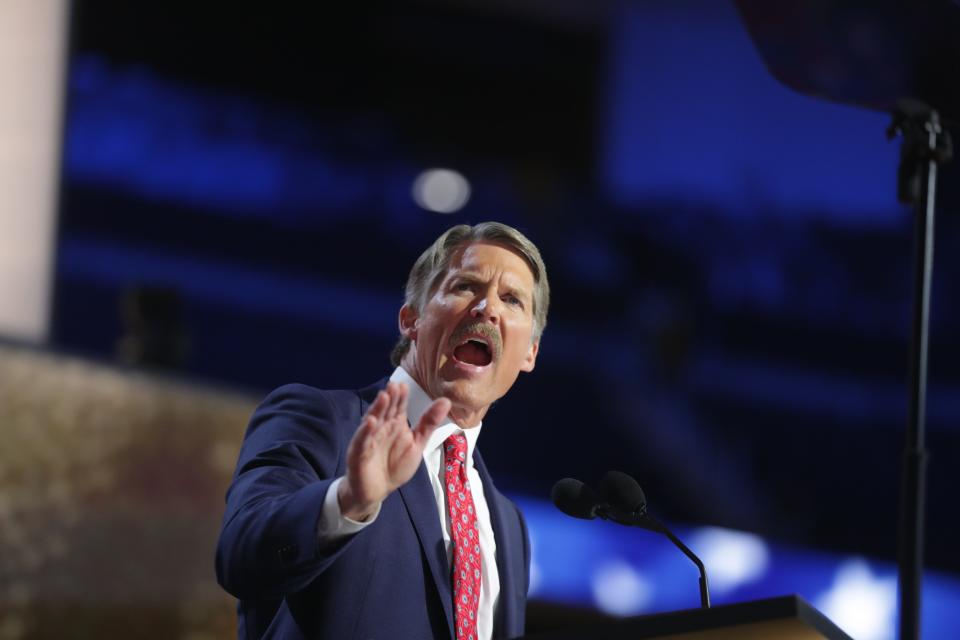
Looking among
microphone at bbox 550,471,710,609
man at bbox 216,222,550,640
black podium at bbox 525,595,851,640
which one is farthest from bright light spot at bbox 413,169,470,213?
black podium at bbox 525,595,851,640

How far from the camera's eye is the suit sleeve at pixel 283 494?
146 cm

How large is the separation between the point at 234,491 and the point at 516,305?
1.56ft

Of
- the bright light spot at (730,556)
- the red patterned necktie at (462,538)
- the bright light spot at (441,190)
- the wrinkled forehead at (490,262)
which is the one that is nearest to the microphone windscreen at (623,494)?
the red patterned necktie at (462,538)

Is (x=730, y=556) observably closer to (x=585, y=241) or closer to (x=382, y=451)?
(x=585, y=241)

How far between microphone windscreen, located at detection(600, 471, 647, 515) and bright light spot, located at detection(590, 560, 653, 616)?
13.8ft

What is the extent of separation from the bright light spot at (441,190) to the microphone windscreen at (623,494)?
5.36 m

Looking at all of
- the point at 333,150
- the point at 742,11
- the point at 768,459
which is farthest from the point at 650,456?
the point at 742,11

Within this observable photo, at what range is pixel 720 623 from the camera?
1.32 m

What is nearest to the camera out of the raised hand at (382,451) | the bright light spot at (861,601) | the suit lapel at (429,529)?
the raised hand at (382,451)

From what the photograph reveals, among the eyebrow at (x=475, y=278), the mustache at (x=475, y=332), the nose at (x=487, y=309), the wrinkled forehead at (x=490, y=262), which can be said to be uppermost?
the wrinkled forehead at (x=490, y=262)

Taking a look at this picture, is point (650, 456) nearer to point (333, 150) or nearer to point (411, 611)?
point (333, 150)

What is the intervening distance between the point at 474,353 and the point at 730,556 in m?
4.33

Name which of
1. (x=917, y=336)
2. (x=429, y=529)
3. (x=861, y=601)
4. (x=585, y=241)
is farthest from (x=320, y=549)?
(x=585, y=241)

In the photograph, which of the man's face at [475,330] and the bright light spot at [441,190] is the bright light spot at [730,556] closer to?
the bright light spot at [441,190]
